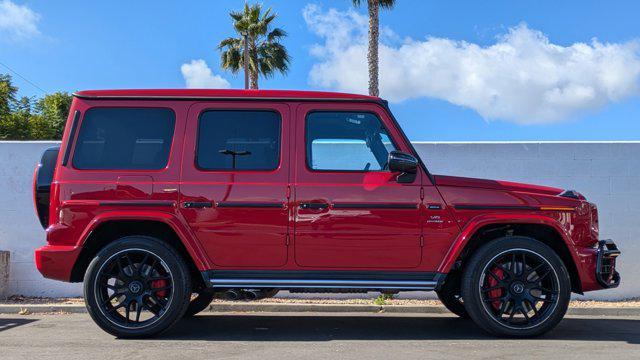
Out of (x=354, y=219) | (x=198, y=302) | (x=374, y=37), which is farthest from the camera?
(x=374, y=37)

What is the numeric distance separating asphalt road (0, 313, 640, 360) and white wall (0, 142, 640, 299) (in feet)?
4.42

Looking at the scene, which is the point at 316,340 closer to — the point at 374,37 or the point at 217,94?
the point at 217,94

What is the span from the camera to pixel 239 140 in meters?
5.36

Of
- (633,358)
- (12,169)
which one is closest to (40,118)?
(12,169)

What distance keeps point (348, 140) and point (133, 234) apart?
214 centimetres

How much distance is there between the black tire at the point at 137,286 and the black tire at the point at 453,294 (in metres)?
2.43

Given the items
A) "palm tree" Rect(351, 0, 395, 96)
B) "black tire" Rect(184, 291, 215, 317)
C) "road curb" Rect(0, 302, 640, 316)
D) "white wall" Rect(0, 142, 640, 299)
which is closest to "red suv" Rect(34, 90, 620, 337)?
"black tire" Rect(184, 291, 215, 317)

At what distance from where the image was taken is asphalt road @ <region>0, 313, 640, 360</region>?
4.79 meters

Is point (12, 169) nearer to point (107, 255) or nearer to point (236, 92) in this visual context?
point (107, 255)

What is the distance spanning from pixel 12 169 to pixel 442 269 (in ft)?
19.9

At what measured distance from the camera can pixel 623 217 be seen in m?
8.05

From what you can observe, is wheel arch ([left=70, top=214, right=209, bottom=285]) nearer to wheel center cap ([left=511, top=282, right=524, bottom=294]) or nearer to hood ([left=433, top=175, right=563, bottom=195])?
hood ([left=433, top=175, right=563, bottom=195])

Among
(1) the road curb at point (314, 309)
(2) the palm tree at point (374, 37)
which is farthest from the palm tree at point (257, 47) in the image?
(1) the road curb at point (314, 309)

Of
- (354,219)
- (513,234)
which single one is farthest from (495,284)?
(354,219)
